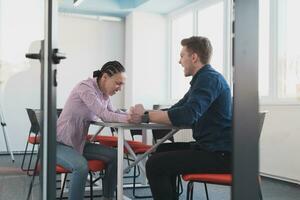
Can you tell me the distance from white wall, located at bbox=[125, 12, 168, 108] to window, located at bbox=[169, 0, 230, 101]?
177mm

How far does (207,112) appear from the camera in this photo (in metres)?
2.28

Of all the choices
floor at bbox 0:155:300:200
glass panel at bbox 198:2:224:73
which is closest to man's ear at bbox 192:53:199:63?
floor at bbox 0:155:300:200

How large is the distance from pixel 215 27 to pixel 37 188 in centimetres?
527

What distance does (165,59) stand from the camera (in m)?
7.39

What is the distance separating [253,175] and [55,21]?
712mm

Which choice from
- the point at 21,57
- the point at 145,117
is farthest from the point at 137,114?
the point at 21,57

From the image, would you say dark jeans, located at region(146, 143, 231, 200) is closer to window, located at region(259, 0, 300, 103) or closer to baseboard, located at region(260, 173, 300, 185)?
baseboard, located at region(260, 173, 300, 185)

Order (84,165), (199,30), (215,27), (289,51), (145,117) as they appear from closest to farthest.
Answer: (145,117), (84,165), (289,51), (215,27), (199,30)

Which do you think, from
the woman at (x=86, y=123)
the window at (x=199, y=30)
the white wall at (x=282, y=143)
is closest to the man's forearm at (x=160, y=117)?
the woman at (x=86, y=123)

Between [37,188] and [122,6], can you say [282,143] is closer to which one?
[37,188]

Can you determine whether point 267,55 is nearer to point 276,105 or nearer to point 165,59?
point 276,105

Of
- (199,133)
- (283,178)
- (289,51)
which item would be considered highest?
(289,51)

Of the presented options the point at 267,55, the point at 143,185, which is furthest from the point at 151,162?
the point at 267,55

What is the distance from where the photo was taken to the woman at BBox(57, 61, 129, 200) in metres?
2.50
